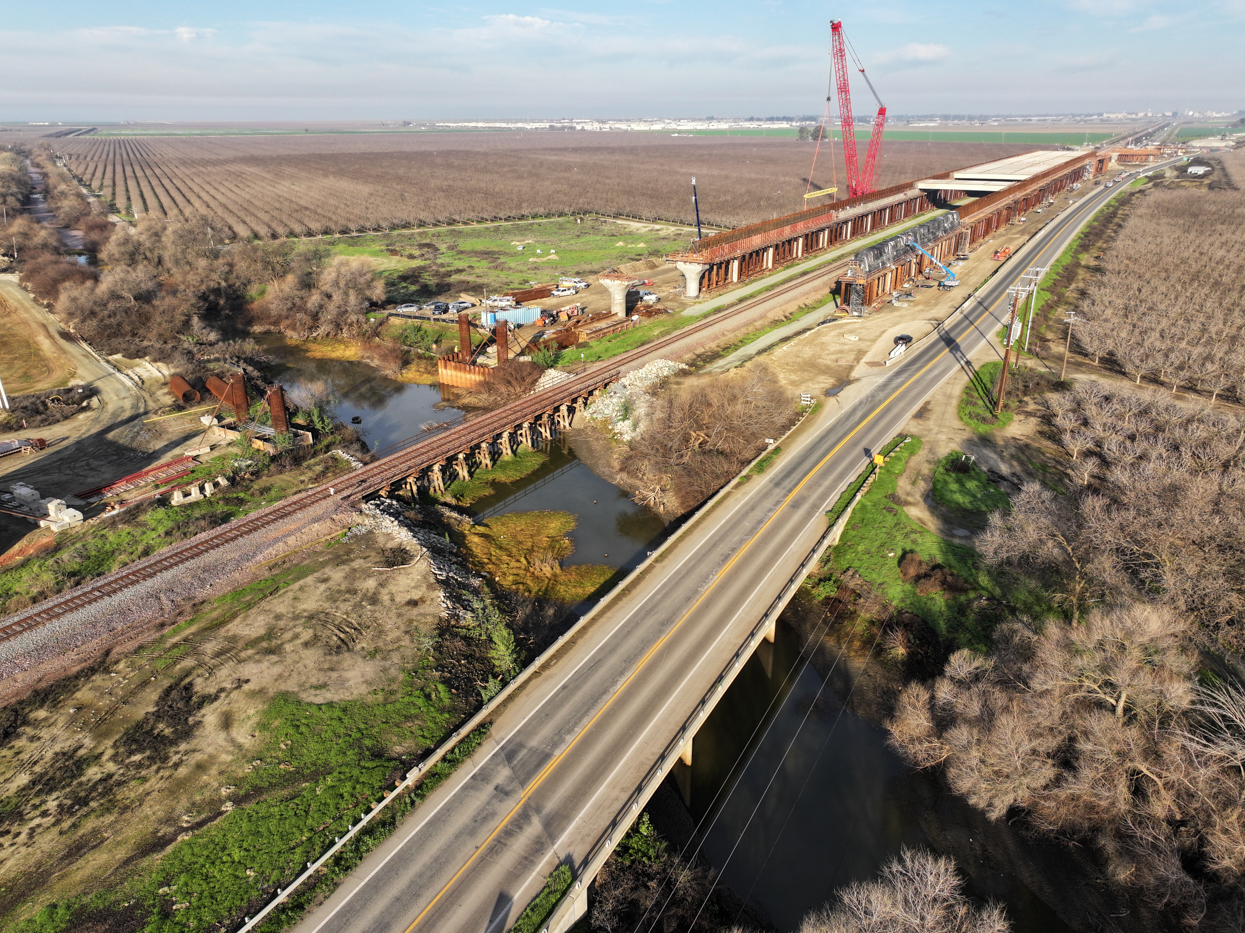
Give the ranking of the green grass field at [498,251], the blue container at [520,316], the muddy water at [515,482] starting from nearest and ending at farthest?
the muddy water at [515,482], the blue container at [520,316], the green grass field at [498,251]

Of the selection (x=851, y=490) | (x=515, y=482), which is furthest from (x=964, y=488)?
(x=515, y=482)

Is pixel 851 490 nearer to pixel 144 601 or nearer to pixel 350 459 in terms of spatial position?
pixel 350 459

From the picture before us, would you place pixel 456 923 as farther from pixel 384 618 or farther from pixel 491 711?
pixel 384 618

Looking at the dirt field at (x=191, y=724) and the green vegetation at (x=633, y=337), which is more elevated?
the green vegetation at (x=633, y=337)

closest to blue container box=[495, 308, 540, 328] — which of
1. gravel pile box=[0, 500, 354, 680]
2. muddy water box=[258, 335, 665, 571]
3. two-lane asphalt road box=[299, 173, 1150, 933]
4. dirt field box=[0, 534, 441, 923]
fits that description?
muddy water box=[258, 335, 665, 571]

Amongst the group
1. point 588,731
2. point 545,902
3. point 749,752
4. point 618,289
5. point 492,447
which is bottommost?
point 749,752

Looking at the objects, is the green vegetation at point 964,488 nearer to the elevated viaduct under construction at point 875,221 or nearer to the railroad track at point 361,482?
the railroad track at point 361,482

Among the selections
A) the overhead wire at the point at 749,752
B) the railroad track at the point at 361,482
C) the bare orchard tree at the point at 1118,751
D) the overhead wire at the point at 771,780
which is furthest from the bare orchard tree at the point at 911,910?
the railroad track at the point at 361,482
